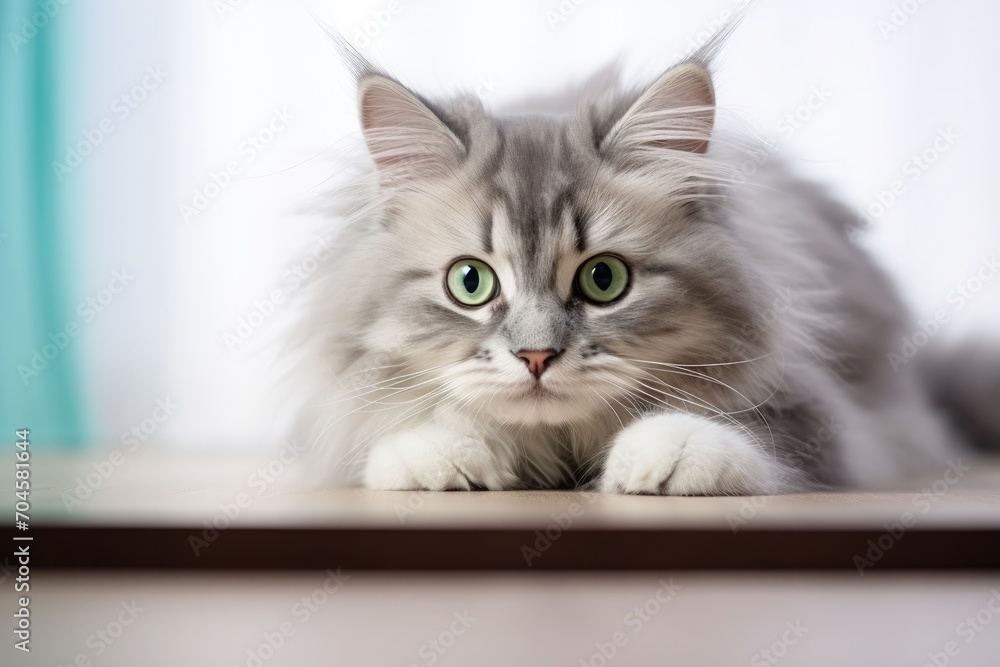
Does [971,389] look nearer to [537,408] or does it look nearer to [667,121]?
[667,121]

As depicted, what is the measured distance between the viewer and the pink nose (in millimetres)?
1171

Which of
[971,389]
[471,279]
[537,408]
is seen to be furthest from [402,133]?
[971,389]

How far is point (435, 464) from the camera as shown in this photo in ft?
4.12

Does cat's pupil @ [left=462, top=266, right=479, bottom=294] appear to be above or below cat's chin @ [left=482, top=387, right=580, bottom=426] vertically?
above

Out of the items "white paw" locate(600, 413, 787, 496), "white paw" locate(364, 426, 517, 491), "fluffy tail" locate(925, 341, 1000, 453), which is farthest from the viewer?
"fluffy tail" locate(925, 341, 1000, 453)

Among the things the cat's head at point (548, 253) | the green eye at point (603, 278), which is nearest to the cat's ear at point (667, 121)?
the cat's head at point (548, 253)

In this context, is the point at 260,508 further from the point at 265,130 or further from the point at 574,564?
the point at 265,130

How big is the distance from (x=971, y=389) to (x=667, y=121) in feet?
4.60

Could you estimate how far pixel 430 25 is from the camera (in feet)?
7.16

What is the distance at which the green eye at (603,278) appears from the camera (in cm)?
128

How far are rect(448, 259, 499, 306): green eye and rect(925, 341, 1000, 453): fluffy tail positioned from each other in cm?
154

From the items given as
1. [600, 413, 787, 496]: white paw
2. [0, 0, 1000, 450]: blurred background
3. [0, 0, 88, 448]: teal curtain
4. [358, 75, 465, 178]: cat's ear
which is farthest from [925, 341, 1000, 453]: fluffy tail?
[0, 0, 88, 448]: teal curtain

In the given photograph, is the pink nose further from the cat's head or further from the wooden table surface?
the wooden table surface

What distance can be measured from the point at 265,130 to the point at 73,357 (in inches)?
34.9
